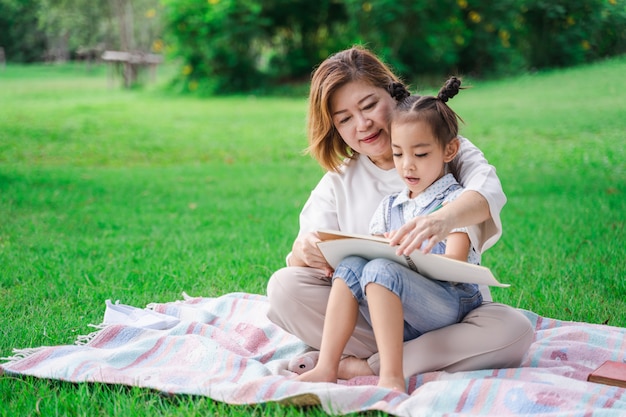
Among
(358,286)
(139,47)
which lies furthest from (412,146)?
(139,47)

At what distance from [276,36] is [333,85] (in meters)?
14.1

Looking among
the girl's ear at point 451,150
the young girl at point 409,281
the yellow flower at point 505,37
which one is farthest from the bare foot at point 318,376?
the yellow flower at point 505,37

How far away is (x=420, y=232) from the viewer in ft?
7.99

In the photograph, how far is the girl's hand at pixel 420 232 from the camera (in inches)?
95.4

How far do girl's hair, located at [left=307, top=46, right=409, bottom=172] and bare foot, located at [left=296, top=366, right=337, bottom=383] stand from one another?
36.3 inches

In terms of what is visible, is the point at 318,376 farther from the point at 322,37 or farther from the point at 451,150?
the point at 322,37

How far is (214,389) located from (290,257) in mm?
749

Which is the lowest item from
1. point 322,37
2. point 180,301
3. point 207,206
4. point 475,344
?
point 207,206

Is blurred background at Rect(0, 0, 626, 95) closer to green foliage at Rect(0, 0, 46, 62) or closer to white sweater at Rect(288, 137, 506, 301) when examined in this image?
green foliage at Rect(0, 0, 46, 62)

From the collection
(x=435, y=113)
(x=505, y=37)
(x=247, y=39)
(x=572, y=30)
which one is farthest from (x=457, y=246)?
(x=247, y=39)

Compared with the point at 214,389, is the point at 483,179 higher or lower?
higher

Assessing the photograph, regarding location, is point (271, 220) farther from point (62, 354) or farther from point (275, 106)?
point (275, 106)

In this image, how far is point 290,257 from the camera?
3158 mm

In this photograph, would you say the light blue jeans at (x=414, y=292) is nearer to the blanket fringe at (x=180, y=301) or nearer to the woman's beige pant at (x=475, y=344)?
the woman's beige pant at (x=475, y=344)
